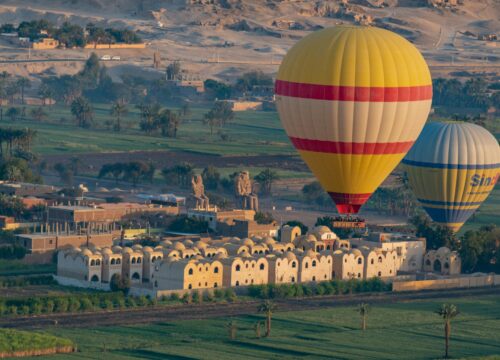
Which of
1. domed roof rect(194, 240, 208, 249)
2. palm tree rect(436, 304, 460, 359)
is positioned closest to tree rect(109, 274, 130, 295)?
domed roof rect(194, 240, 208, 249)

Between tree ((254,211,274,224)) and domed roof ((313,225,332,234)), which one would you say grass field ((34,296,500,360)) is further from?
tree ((254,211,274,224))

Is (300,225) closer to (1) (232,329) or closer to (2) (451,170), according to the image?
(2) (451,170)

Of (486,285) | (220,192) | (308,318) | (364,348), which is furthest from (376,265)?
(220,192)

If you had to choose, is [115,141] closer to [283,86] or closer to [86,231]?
[86,231]

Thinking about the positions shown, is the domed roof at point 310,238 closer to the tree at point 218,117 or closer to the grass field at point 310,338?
the grass field at point 310,338

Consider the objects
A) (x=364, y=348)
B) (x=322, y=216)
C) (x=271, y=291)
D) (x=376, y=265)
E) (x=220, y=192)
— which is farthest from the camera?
(x=220, y=192)
